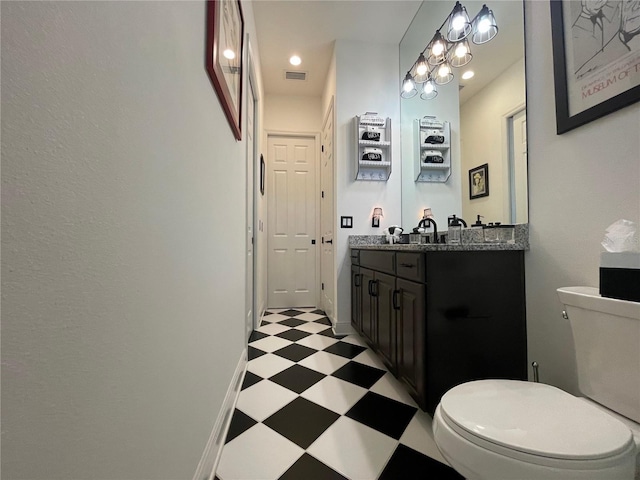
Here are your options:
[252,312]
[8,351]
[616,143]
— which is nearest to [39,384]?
[8,351]

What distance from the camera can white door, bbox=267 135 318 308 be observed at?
3385 mm

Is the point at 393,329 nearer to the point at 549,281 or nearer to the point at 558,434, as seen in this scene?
the point at 549,281

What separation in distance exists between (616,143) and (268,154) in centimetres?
312

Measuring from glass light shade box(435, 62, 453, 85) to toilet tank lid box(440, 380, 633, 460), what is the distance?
2015mm

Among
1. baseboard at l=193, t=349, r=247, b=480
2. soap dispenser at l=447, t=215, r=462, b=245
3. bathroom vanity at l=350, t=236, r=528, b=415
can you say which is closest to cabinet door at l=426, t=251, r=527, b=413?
bathroom vanity at l=350, t=236, r=528, b=415

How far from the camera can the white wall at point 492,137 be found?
1.38 meters

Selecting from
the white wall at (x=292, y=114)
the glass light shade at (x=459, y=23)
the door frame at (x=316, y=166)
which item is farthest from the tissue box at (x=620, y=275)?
the white wall at (x=292, y=114)

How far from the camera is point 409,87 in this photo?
2.35 metres

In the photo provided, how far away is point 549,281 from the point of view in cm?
117

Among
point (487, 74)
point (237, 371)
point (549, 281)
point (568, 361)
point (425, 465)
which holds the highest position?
point (487, 74)

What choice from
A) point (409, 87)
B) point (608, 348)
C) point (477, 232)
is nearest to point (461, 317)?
point (608, 348)

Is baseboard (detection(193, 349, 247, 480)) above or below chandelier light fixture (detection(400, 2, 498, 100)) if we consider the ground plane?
below

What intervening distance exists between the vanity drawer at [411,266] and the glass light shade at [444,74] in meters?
1.45

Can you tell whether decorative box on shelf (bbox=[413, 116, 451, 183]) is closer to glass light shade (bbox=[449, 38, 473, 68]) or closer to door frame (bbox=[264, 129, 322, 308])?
glass light shade (bbox=[449, 38, 473, 68])
